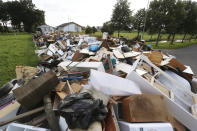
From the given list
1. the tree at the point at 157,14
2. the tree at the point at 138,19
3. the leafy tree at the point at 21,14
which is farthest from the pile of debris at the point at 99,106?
the leafy tree at the point at 21,14

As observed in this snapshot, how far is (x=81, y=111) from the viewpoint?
49.6 inches

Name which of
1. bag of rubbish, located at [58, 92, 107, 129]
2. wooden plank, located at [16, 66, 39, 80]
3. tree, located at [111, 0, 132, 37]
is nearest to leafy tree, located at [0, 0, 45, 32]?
tree, located at [111, 0, 132, 37]

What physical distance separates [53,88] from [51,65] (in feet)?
8.86

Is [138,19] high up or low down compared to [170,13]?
up

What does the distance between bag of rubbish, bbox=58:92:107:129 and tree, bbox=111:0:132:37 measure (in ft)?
49.8

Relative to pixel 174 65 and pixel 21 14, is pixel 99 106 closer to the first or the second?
pixel 174 65

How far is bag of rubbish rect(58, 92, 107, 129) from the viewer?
1.25 metres

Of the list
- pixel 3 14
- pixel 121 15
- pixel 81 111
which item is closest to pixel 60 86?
pixel 81 111

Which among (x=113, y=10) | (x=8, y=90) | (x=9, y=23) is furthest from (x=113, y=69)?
(x=9, y=23)

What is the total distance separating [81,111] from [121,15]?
15402 millimetres

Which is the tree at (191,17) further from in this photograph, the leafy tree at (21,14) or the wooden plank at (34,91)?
the leafy tree at (21,14)

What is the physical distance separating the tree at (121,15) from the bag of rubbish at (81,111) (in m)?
15.2

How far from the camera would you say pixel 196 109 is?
1.86 meters

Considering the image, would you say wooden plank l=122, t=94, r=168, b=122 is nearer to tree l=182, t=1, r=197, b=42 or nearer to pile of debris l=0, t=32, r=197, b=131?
pile of debris l=0, t=32, r=197, b=131
